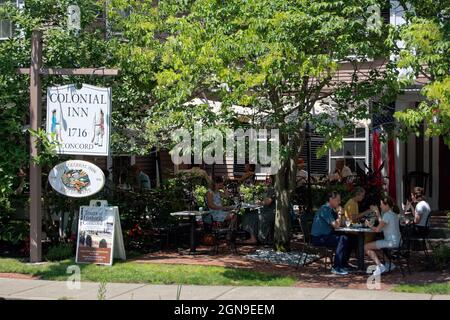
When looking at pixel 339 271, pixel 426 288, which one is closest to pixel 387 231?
pixel 339 271

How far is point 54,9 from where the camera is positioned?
45.5 feet

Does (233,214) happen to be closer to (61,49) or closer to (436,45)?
(61,49)

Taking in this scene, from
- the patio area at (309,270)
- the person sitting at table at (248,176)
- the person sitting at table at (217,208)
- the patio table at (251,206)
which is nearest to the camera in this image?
the patio area at (309,270)

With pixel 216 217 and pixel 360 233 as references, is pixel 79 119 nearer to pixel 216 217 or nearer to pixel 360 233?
pixel 216 217

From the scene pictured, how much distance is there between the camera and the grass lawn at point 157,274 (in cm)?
1120

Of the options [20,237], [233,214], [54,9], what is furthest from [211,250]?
[54,9]

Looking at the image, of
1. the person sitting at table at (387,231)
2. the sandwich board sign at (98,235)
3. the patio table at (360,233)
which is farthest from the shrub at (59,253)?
the person sitting at table at (387,231)

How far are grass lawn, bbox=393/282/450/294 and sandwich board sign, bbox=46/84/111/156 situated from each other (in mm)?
5528

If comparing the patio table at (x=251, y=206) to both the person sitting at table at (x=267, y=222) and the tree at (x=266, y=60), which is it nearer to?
the person sitting at table at (x=267, y=222)

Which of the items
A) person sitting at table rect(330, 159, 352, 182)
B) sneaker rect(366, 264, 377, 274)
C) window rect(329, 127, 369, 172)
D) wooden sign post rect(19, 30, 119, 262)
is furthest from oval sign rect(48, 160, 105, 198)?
window rect(329, 127, 369, 172)

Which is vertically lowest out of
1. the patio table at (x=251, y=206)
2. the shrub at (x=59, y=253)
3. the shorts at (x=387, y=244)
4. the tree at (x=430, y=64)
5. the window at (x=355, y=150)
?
the shrub at (x=59, y=253)

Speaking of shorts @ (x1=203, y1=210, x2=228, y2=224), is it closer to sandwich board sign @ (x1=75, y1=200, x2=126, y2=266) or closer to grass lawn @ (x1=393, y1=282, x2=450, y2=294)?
sandwich board sign @ (x1=75, y1=200, x2=126, y2=266)

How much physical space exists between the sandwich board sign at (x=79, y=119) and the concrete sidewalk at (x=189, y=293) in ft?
8.71

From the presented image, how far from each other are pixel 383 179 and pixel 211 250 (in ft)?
14.9
